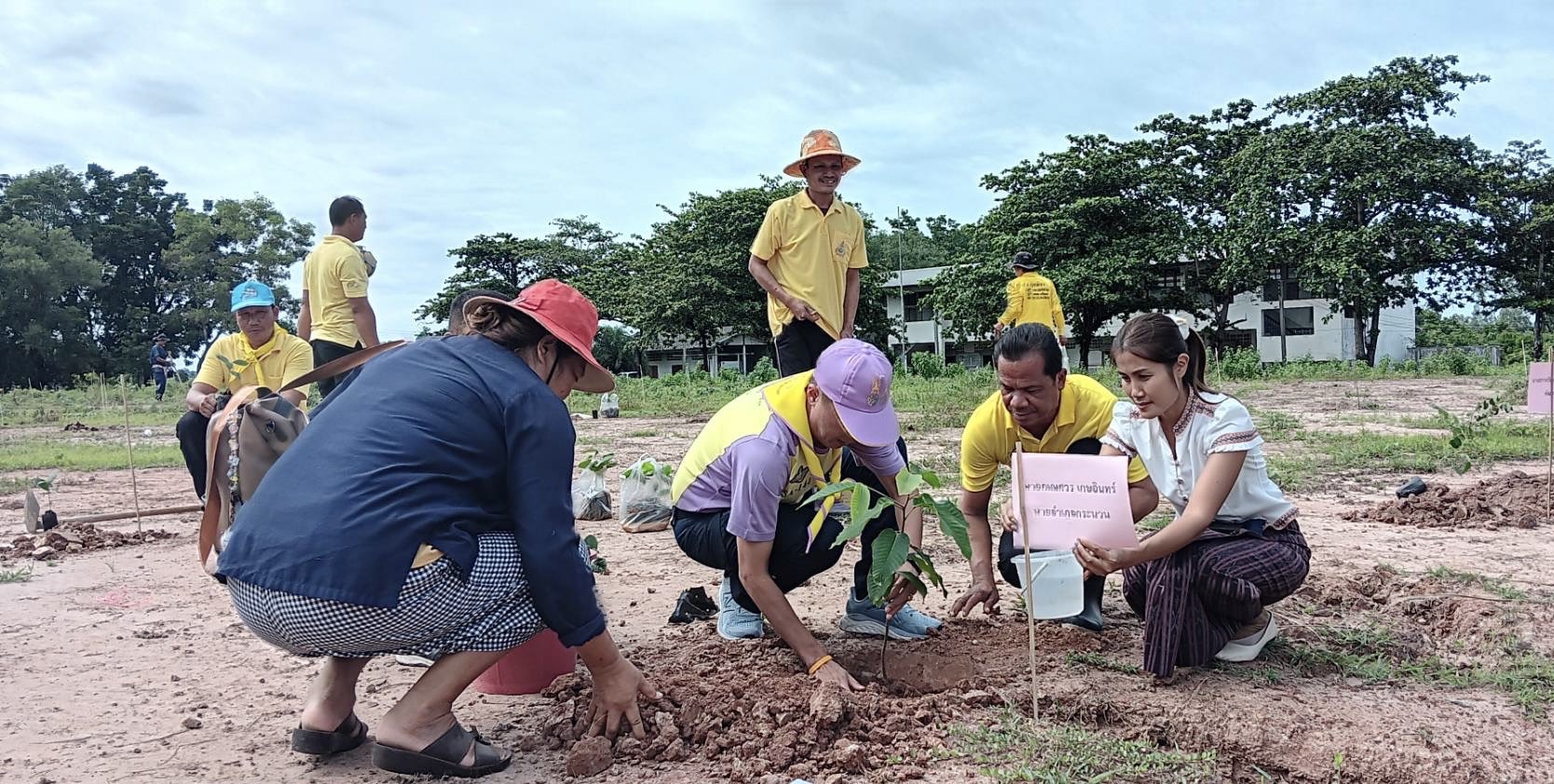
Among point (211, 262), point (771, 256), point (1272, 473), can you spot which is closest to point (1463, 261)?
point (1272, 473)

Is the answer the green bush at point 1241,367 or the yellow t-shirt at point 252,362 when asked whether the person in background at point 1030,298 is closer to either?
the yellow t-shirt at point 252,362

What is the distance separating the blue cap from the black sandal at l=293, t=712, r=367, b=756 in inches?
116

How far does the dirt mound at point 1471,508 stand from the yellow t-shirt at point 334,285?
5.59 meters

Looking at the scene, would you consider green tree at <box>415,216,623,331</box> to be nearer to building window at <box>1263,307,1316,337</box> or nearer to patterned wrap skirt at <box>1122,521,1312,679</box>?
building window at <box>1263,307,1316,337</box>

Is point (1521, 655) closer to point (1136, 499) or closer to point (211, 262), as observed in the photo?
point (1136, 499)

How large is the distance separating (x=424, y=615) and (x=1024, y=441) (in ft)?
6.76

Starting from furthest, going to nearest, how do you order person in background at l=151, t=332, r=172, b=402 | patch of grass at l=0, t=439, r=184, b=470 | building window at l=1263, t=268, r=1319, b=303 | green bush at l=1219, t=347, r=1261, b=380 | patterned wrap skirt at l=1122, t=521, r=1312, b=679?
building window at l=1263, t=268, r=1319, b=303 < person in background at l=151, t=332, r=172, b=402 < green bush at l=1219, t=347, r=1261, b=380 < patch of grass at l=0, t=439, r=184, b=470 < patterned wrap skirt at l=1122, t=521, r=1312, b=679

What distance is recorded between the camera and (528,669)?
2.69m

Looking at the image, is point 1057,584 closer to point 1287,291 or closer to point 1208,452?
point 1208,452

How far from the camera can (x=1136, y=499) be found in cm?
306

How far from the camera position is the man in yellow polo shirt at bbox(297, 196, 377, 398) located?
503cm

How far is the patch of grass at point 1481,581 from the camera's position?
3.23 m

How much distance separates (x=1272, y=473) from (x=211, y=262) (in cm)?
4492

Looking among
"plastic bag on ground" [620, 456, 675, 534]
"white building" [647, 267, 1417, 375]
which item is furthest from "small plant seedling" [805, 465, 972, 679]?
"white building" [647, 267, 1417, 375]
